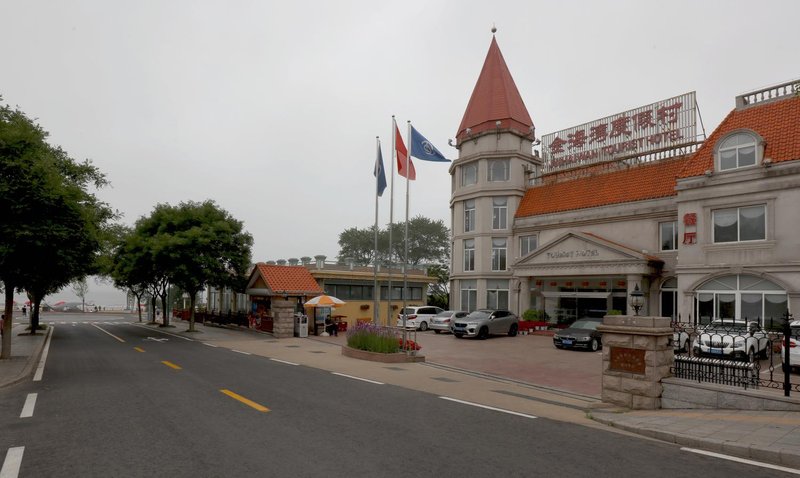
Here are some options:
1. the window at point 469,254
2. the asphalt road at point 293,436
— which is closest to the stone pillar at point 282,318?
the window at point 469,254

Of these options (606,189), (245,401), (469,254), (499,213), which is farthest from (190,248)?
(606,189)

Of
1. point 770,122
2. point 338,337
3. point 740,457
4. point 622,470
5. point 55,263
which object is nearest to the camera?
point 622,470

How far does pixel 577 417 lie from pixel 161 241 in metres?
27.4

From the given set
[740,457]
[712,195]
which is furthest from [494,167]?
[740,457]

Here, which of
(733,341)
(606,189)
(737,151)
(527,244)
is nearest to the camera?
(733,341)

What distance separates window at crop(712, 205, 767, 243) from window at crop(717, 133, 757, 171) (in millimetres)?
2080

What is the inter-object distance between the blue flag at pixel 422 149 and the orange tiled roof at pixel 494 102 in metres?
17.8

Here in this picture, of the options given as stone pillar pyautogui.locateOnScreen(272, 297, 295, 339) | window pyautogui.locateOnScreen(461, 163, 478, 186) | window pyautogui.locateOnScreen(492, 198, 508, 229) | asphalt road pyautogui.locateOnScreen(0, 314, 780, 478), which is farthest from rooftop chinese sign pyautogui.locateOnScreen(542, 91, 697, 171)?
asphalt road pyautogui.locateOnScreen(0, 314, 780, 478)

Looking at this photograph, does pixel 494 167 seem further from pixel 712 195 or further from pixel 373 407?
pixel 373 407

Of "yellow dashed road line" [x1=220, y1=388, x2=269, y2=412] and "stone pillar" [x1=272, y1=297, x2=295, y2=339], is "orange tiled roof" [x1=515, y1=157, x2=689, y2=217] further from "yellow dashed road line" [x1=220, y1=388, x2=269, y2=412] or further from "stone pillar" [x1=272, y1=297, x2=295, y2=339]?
"yellow dashed road line" [x1=220, y1=388, x2=269, y2=412]

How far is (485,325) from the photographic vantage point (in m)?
27.7

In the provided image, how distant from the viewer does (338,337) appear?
95.7 feet

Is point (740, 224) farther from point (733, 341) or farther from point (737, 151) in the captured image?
point (733, 341)

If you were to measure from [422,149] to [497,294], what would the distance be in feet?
62.3
